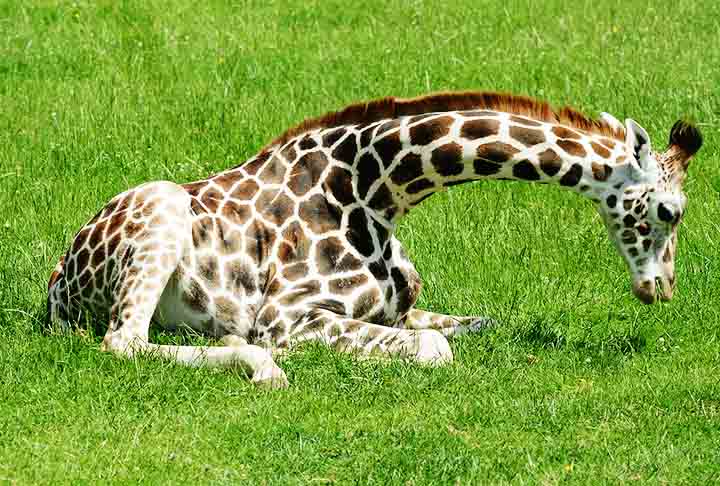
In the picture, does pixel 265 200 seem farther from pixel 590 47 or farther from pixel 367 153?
pixel 590 47

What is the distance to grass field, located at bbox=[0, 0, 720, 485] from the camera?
6.87 meters

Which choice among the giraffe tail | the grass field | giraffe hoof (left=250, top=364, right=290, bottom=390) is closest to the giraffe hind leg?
giraffe hoof (left=250, top=364, right=290, bottom=390)

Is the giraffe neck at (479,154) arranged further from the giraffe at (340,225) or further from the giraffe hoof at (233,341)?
the giraffe hoof at (233,341)

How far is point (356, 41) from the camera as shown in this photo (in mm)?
14578

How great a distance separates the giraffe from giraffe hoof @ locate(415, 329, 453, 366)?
0.01 meters

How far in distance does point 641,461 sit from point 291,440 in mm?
1675

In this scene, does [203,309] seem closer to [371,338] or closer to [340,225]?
[340,225]

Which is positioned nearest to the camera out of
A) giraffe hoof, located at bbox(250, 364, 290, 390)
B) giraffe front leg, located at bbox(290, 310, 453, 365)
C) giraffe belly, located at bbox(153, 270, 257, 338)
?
giraffe hoof, located at bbox(250, 364, 290, 390)

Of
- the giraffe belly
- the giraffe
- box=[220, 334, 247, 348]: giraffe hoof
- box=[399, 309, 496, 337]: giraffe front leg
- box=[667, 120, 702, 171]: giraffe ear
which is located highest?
box=[667, 120, 702, 171]: giraffe ear

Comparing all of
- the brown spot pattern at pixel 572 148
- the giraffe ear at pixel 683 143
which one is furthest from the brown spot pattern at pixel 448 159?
the giraffe ear at pixel 683 143

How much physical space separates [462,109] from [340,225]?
3.30 ft

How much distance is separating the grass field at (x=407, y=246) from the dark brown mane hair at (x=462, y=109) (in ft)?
4.31

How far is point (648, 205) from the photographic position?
8172mm

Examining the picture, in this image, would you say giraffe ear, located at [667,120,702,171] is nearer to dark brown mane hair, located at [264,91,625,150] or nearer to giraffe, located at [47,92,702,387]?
giraffe, located at [47,92,702,387]
